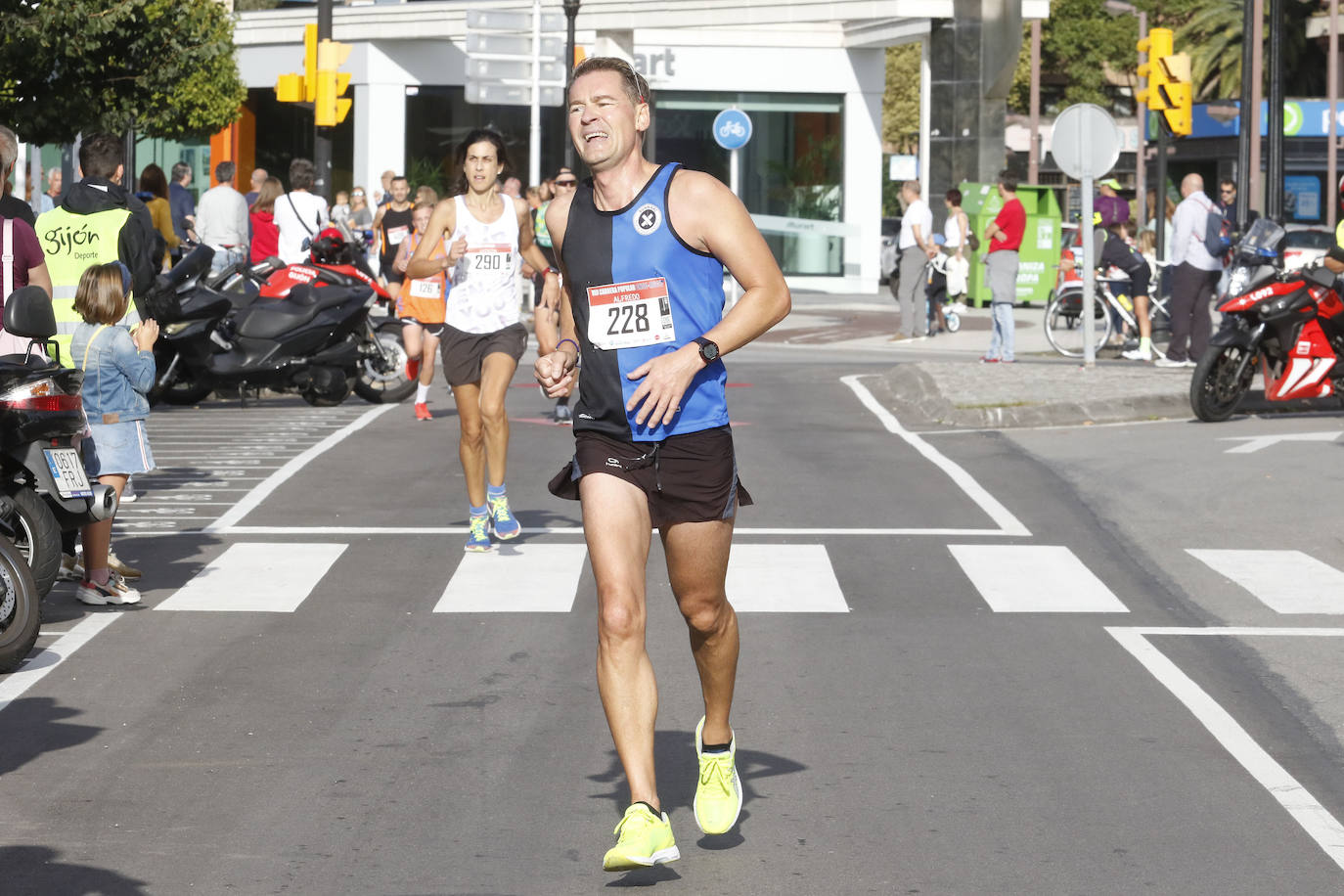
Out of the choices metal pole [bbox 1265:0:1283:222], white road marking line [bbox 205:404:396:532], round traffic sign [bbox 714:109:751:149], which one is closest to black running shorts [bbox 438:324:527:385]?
white road marking line [bbox 205:404:396:532]

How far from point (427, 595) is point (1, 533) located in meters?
1.87

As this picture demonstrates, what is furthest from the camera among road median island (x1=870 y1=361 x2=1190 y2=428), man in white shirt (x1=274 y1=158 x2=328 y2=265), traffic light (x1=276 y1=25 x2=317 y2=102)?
traffic light (x1=276 y1=25 x2=317 y2=102)

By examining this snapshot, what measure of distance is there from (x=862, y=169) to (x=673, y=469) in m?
36.0

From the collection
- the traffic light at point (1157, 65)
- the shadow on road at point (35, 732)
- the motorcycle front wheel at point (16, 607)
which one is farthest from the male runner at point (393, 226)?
the shadow on road at point (35, 732)

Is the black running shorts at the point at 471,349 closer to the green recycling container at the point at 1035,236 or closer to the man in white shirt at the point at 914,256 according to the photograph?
the man in white shirt at the point at 914,256

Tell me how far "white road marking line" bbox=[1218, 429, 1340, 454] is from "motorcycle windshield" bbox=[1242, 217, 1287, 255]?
11.4 feet

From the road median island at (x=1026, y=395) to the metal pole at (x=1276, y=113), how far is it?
341 centimetres

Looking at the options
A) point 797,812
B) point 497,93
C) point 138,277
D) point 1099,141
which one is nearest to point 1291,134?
point 497,93

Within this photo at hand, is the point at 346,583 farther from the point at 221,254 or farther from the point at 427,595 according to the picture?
the point at 221,254

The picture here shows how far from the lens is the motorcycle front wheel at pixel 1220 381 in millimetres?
15942

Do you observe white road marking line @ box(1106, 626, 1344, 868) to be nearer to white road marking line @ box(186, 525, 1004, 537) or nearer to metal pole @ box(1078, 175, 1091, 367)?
white road marking line @ box(186, 525, 1004, 537)

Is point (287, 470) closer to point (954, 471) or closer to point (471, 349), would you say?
point (471, 349)

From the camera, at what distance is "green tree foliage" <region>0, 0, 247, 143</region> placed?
19875mm

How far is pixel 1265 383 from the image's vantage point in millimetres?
15961
